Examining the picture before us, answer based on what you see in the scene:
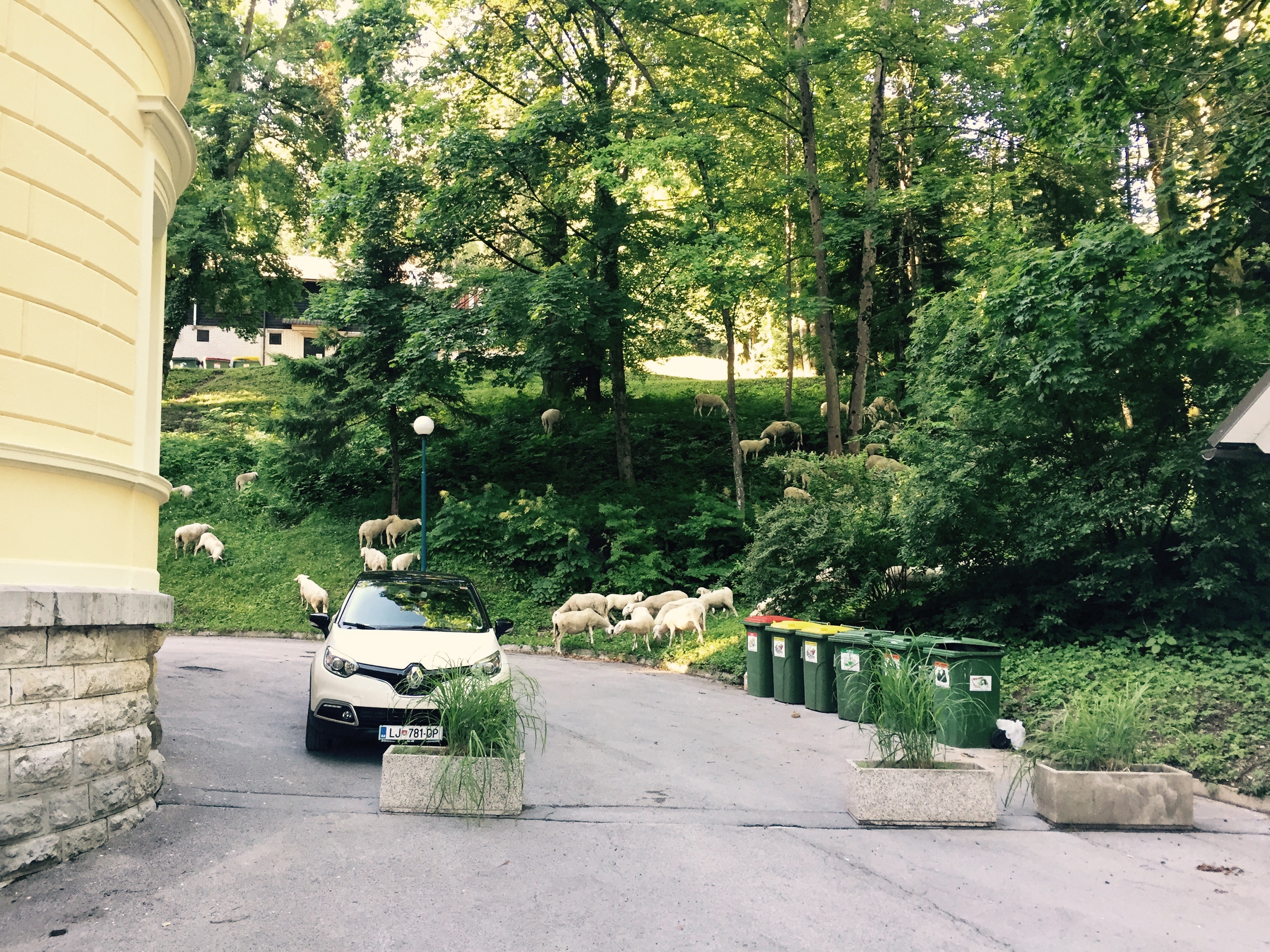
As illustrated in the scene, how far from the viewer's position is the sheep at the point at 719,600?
61.1 feet

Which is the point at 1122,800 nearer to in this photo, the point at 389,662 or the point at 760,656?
the point at 389,662

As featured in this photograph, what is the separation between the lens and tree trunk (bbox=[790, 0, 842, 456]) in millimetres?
22516

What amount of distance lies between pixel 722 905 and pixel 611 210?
19905 millimetres

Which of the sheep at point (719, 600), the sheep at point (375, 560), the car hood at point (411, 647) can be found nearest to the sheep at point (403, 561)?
the sheep at point (375, 560)

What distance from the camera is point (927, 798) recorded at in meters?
7.13

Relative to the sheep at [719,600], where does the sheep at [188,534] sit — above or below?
above

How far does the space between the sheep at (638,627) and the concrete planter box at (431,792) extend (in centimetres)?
1025

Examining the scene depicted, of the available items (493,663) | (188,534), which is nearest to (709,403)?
(188,534)

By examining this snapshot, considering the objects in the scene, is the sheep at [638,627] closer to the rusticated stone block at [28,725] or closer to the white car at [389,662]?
the white car at [389,662]

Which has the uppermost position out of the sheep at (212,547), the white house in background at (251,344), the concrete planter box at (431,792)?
the white house in background at (251,344)

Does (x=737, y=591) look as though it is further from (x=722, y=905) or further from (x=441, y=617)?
(x=722, y=905)

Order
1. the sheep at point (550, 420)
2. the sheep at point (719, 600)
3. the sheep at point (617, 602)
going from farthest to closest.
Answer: the sheep at point (550, 420)
the sheep at point (617, 602)
the sheep at point (719, 600)

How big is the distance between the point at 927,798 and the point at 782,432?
68.2ft

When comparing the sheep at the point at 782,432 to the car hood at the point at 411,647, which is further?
the sheep at the point at 782,432
